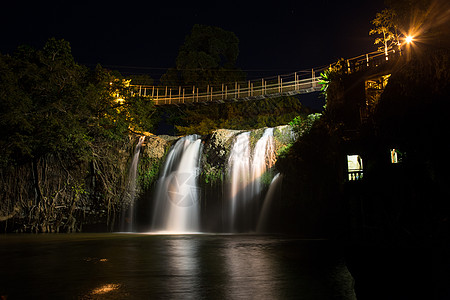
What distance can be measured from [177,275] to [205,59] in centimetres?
3238

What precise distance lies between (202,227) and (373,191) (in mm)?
11440

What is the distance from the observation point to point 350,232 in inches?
470

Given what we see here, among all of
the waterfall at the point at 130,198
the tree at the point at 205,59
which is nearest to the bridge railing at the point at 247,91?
the tree at the point at 205,59

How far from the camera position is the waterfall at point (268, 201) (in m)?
16.9

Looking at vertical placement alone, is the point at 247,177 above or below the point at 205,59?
below

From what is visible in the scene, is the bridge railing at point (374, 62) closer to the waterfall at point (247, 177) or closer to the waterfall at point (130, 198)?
the waterfall at point (247, 177)

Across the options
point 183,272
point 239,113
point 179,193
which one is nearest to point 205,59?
point 239,113

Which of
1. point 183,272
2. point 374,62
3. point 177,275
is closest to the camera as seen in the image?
point 177,275

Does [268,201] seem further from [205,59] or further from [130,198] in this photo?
[205,59]

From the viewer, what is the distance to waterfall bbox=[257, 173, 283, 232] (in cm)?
1691

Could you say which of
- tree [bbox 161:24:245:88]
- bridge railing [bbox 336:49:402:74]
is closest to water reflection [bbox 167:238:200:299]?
bridge railing [bbox 336:49:402:74]

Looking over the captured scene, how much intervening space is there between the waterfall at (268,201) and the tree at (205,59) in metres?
20.2

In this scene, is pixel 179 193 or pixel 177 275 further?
pixel 179 193

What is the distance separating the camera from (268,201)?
17047 mm
